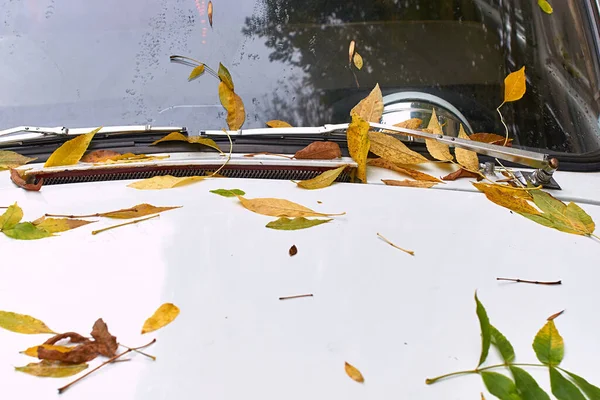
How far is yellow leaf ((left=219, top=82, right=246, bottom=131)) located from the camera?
149cm

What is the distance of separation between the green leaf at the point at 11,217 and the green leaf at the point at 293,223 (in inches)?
19.5

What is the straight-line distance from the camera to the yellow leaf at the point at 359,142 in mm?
1335

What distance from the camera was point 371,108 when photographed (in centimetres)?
155

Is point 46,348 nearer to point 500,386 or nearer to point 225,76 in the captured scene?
point 500,386

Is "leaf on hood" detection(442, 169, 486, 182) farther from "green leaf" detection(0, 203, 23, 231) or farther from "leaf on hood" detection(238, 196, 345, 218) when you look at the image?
"green leaf" detection(0, 203, 23, 231)

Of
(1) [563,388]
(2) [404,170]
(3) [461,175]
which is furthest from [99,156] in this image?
(1) [563,388]

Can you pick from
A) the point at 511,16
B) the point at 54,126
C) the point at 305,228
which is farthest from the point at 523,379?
the point at 511,16

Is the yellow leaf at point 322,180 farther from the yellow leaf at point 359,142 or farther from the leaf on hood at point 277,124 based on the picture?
the leaf on hood at point 277,124

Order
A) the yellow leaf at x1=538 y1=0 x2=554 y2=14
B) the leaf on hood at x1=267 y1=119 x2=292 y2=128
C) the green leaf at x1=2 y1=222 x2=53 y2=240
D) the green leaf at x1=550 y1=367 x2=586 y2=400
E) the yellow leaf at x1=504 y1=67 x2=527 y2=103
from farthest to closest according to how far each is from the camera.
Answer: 1. the yellow leaf at x1=538 y1=0 x2=554 y2=14
2. the yellow leaf at x1=504 y1=67 x2=527 y2=103
3. the leaf on hood at x1=267 y1=119 x2=292 y2=128
4. the green leaf at x1=2 y1=222 x2=53 y2=240
5. the green leaf at x1=550 y1=367 x2=586 y2=400

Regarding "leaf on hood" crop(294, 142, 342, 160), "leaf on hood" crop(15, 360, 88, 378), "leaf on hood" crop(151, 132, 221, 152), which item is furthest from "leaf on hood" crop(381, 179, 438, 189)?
"leaf on hood" crop(15, 360, 88, 378)

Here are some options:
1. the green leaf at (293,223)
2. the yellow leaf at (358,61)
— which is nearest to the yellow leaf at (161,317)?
the green leaf at (293,223)

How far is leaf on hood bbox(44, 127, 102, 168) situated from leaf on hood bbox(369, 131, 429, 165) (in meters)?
0.68

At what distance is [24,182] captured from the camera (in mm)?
1288

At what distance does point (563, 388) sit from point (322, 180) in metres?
0.64
